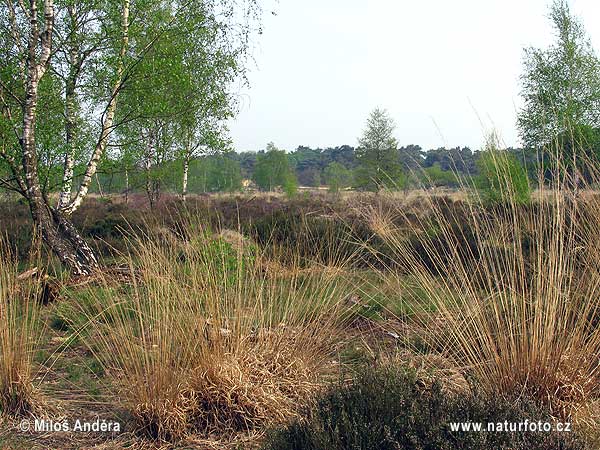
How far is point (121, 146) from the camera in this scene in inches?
329

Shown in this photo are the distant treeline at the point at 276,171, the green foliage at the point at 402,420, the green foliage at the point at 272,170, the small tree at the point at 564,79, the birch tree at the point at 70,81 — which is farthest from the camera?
the green foliage at the point at 272,170

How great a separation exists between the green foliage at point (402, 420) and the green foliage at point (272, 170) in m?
36.6

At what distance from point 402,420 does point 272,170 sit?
39063 millimetres

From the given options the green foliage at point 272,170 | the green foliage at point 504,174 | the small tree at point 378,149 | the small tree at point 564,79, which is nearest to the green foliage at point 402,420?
the green foliage at point 504,174

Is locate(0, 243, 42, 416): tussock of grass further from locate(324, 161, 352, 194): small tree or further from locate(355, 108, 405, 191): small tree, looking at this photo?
locate(324, 161, 352, 194): small tree

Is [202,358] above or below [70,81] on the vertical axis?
below

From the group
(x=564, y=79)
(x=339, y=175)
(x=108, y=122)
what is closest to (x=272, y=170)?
(x=339, y=175)

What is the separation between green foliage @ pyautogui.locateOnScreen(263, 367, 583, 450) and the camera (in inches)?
91.0

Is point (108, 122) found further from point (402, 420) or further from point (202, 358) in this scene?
point (402, 420)

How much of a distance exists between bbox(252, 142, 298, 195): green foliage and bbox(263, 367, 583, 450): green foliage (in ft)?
120

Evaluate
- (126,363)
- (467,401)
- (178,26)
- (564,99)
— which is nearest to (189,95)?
(178,26)

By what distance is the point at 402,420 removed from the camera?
244 centimetres

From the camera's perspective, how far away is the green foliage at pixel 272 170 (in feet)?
134

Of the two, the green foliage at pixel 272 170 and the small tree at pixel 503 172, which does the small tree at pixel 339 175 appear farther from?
the small tree at pixel 503 172
